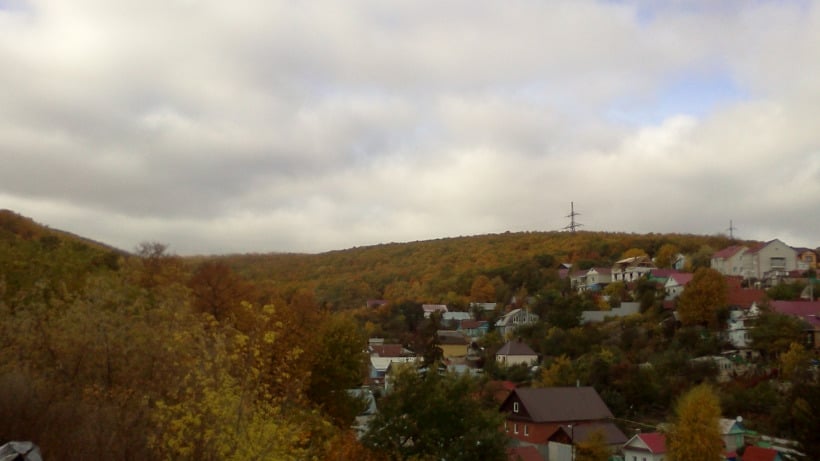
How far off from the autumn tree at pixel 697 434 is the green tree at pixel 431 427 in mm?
13412

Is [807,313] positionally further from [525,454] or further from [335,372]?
[335,372]

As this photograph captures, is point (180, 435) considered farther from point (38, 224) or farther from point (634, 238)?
point (634, 238)

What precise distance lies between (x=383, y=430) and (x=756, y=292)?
150 feet

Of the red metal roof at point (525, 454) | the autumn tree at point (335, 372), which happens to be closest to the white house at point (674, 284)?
the red metal roof at point (525, 454)

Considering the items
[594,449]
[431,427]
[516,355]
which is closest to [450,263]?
[516,355]

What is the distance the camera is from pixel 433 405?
1912 centimetres

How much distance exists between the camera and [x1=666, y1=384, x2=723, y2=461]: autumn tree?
2948 cm

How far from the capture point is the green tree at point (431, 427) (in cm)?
1889

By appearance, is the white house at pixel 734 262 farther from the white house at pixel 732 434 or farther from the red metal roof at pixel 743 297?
the white house at pixel 732 434

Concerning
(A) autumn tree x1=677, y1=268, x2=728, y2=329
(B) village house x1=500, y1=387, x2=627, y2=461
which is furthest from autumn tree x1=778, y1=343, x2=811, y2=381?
(B) village house x1=500, y1=387, x2=627, y2=461

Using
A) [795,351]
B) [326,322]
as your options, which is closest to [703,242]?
[795,351]

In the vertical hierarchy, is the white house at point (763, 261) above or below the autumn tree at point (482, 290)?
above

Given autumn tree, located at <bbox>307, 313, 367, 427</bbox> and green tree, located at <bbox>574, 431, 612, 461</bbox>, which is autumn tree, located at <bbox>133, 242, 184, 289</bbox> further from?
green tree, located at <bbox>574, 431, 612, 461</bbox>

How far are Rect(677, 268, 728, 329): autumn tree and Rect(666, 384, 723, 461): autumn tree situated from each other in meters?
21.5
